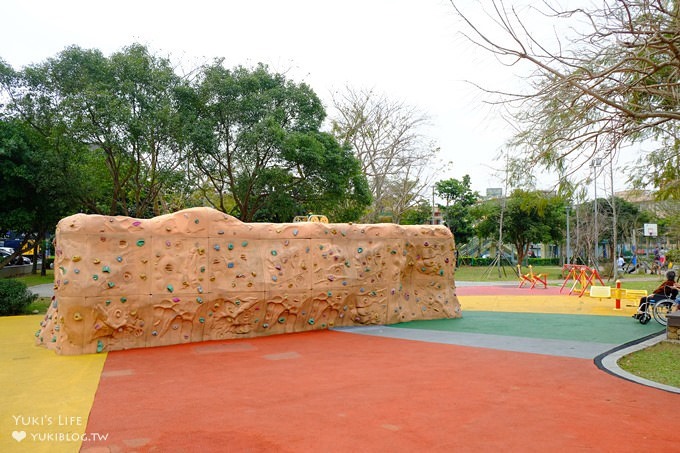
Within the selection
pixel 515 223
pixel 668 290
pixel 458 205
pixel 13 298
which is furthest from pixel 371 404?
pixel 458 205

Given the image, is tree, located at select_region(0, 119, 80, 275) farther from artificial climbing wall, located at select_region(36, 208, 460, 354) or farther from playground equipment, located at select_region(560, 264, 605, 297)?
playground equipment, located at select_region(560, 264, 605, 297)

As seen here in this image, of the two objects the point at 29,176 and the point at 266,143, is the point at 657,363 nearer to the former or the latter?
the point at 266,143

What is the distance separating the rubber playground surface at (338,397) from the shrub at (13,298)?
5.36 metres

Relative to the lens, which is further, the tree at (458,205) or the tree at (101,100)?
the tree at (458,205)

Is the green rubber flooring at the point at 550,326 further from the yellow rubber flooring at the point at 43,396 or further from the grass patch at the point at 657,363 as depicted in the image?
the yellow rubber flooring at the point at 43,396

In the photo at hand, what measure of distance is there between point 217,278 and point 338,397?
5373 millimetres

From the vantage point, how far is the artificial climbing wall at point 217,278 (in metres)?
10.1

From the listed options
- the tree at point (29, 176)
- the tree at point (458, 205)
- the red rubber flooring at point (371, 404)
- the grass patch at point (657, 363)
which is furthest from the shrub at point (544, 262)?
the red rubber flooring at point (371, 404)

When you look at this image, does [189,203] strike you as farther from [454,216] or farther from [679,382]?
[454,216]

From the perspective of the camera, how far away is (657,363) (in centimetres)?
886

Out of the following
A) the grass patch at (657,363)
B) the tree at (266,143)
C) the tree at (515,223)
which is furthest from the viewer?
Answer: the tree at (515,223)

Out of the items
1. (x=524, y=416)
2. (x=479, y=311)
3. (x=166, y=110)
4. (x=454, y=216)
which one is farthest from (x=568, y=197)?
(x=454, y=216)

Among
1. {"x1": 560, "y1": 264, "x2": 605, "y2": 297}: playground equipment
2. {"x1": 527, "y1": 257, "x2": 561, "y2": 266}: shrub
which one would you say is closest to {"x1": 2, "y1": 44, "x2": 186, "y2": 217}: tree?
{"x1": 560, "y1": 264, "x2": 605, "y2": 297}: playground equipment

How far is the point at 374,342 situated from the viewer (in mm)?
11320
